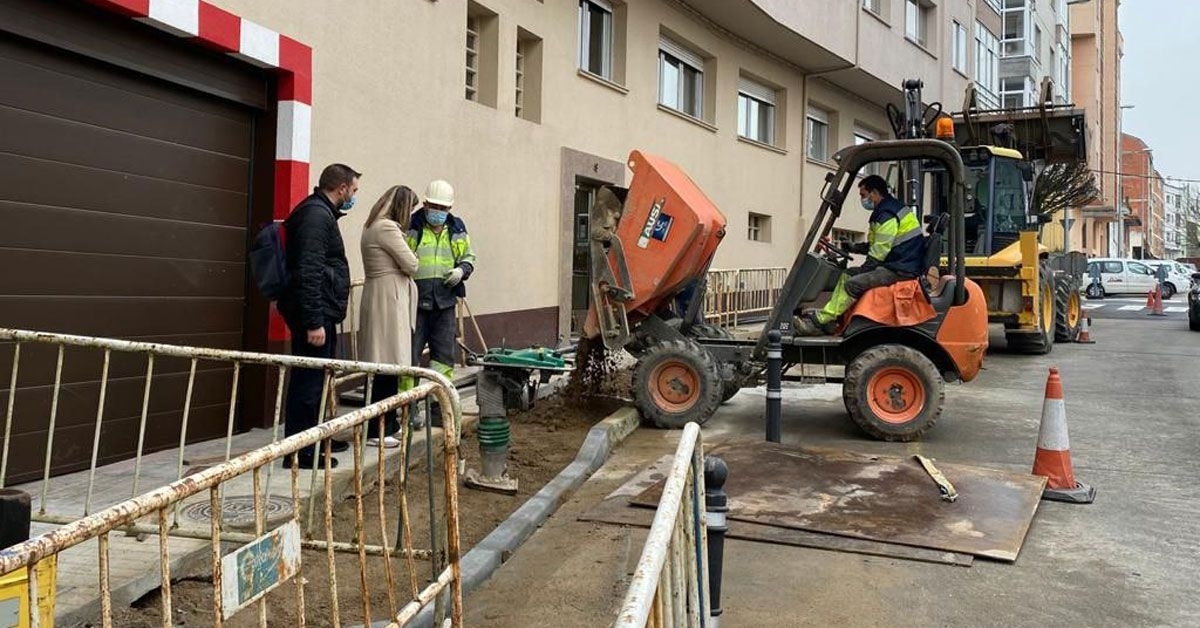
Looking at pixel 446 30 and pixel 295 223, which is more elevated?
pixel 446 30

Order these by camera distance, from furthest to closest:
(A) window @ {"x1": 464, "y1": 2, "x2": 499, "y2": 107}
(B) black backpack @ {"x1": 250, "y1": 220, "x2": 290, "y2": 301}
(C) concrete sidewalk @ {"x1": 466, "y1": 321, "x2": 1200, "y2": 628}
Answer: (A) window @ {"x1": 464, "y1": 2, "x2": 499, "y2": 107} → (B) black backpack @ {"x1": 250, "y1": 220, "x2": 290, "y2": 301} → (C) concrete sidewalk @ {"x1": 466, "y1": 321, "x2": 1200, "y2": 628}

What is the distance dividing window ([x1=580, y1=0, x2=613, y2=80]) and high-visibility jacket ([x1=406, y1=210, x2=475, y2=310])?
612cm

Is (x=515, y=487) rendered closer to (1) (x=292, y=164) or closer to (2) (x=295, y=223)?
(2) (x=295, y=223)

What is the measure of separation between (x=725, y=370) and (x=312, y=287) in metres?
3.82

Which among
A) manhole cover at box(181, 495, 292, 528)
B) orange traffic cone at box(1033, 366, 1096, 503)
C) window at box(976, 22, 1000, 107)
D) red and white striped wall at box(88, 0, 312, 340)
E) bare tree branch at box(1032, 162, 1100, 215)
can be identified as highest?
window at box(976, 22, 1000, 107)

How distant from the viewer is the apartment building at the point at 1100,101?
177 ft

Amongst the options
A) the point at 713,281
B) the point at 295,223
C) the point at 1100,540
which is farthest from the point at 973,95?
the point at 295,223

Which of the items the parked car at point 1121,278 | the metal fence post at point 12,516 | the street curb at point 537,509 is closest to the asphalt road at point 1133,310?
the parked car at point 1121,278

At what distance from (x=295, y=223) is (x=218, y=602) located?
386 centimetres

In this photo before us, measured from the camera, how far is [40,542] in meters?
1.66

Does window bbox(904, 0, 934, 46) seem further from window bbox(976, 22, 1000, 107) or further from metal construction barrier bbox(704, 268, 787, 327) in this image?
metal construction barrier bbox(704, 268, 787, 327)

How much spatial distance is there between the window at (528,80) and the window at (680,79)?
11.9ft

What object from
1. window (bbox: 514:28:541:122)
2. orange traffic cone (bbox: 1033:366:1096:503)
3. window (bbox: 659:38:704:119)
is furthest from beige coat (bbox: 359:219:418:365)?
window (bbox: 659:38:704:119)

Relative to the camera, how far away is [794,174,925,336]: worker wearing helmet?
7277mm
